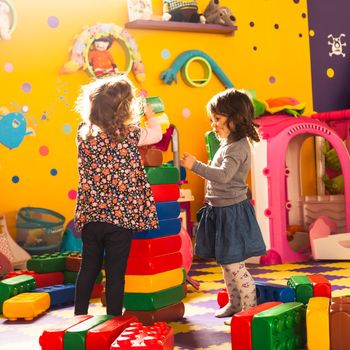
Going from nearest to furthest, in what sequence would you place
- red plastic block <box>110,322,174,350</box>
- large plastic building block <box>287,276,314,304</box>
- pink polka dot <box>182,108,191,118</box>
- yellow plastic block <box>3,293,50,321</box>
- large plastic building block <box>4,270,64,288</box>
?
red plastic block <box>110,322,174,350</box>, large plastic building block <box>287,276,314,304</box>, yellow plastic block <box>3,293,50,321</box>, large plastic building block <box>4,270,64,288</box>, pink polka dot <box>182,108,191,118</box>

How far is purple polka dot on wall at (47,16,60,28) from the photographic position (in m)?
3.55

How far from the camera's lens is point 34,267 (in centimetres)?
283

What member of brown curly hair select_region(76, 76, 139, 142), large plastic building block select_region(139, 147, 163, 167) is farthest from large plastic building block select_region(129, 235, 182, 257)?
brown curly hair select_region(76, 76, 139, 142)

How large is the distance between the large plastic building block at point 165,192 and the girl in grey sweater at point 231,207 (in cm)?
11

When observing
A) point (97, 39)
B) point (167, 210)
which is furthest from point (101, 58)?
point (167, 210)

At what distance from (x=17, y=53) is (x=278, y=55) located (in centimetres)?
179

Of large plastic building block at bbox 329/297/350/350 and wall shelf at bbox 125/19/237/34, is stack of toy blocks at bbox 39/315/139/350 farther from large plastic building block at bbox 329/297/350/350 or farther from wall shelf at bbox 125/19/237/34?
wall shelf at bbox 125/19/237/34

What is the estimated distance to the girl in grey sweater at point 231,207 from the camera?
Answer: 2227mm

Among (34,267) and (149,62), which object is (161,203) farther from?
(149,62)

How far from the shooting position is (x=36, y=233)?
11.0 ft

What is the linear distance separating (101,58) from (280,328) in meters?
2.33

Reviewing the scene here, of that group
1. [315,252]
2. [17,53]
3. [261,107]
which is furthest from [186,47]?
[315,252]

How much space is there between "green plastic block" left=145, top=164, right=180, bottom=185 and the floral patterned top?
0.54 ft

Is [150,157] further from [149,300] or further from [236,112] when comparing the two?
[149,300]
